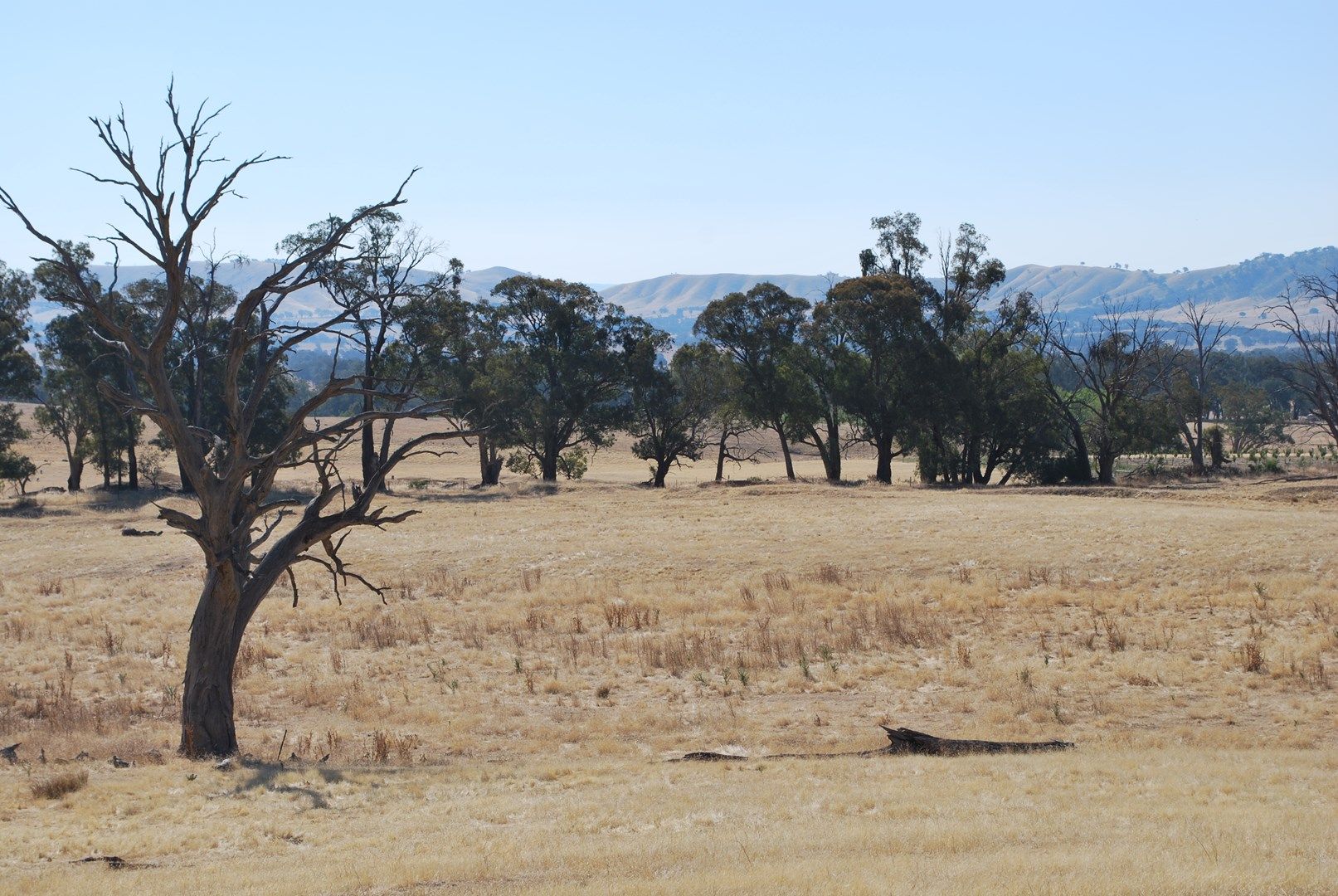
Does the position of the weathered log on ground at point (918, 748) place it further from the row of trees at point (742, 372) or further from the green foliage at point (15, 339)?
the green foliage at point (15, 339)

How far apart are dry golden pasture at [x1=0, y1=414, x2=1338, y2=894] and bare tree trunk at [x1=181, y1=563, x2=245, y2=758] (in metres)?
0.70

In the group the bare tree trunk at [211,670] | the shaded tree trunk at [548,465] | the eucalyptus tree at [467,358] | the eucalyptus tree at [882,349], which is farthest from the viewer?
the shaded tree trunk at [548,465]

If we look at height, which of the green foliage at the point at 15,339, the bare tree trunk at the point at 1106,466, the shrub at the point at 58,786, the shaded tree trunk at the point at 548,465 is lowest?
the shrub at the point at 58,786

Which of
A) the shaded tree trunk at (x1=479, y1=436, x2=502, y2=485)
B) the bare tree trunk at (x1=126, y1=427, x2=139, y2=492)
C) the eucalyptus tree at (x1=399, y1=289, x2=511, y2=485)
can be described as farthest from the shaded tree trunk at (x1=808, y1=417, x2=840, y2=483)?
the bare tree trunk at (x1=126, y1=427, x2=139, y2=492)

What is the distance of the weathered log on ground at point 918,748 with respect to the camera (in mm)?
13680

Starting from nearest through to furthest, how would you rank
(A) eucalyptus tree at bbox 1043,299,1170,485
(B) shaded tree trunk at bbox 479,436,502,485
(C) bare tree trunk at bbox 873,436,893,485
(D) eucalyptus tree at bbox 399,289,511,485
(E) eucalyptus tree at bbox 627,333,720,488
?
1. (A) eucalyptus tree at bbox 1043,299,1170,485
2. (D) eucalyptus tree at bbox 399,289,511,485
3. (C) bare tree trunk at bbox 873,436,893,485
4. (B) shaded tree trunk at bbox 479,436,502,485
5. (E) eucalyptus tree at bbox 627,333,720,488

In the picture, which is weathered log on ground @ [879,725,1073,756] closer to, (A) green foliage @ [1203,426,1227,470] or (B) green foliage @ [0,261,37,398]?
(A) green foliage @ [1203,426,1227,470]

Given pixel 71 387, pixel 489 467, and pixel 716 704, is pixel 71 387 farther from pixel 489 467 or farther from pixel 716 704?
pixel 716 704

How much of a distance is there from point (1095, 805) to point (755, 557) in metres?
19.2

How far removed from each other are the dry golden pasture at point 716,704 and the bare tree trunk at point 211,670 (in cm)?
70

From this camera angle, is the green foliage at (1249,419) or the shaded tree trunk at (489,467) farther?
the green foliage at (1249,419)

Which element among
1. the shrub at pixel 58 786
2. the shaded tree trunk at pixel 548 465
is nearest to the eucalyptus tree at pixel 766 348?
the shaded tree trunk at pixel 548 465

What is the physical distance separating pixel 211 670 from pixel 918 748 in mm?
9150

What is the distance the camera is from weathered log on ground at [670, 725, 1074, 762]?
44.9 feet
